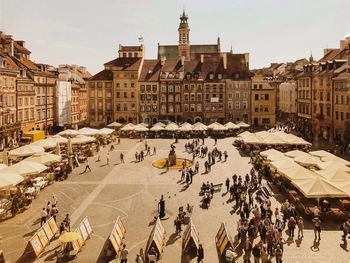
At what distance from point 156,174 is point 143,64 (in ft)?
159

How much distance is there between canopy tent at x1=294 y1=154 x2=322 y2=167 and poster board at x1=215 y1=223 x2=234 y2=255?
16265 millimetres

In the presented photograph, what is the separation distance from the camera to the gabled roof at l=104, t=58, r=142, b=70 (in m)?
78.6

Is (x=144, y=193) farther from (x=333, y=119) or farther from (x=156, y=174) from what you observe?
(x=333, y=119)

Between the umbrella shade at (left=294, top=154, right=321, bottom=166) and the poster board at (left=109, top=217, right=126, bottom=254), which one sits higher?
the umbrella shade at (left=294, top=154, right=321, bottom=166)

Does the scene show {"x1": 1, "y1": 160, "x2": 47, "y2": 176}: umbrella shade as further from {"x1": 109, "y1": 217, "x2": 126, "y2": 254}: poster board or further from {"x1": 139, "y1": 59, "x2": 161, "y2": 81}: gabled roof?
{"x1": 139, "y1": 59, "x2": 161, "y2": 81}: gabled roof

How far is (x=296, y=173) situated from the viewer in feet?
93.3

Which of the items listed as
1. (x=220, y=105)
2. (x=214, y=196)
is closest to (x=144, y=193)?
(x=214, y=196)

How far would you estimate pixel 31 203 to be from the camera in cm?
2841

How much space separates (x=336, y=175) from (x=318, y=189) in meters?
3.28

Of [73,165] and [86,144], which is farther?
[86,144]

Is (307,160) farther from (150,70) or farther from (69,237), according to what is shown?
(150,70)

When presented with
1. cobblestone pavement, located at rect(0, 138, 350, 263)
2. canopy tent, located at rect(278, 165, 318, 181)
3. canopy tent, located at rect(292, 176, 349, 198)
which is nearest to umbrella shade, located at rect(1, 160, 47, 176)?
cobblestone pavement, located at rect(0, 138, 350, 263)

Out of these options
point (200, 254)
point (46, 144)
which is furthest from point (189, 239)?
point (46, 144)

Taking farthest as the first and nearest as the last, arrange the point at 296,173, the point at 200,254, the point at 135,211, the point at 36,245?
1. the point at 296,173
2. the point at 135,211
3. the point at 36,245
4. the point at 200,254
